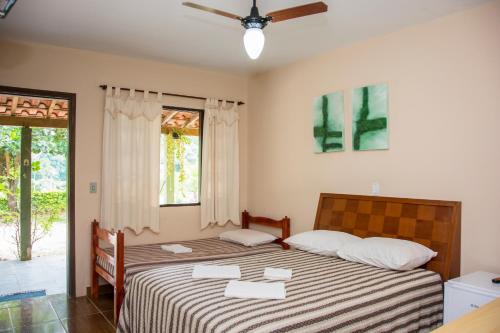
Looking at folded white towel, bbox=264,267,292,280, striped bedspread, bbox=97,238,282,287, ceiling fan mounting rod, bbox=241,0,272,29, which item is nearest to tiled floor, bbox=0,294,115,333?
striped bedspread, bbox=97,238,282,287

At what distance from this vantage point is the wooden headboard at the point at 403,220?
272 cm

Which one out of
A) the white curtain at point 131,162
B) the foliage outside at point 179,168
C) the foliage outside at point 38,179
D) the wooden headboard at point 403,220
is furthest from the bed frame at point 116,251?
the foliage outside at point 38,179

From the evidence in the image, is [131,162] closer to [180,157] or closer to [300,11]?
[180,157]

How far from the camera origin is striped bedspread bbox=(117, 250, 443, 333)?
1813 mm

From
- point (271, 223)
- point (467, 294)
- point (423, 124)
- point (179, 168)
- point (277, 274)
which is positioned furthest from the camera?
point (179, 168)

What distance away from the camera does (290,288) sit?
224 centimetres

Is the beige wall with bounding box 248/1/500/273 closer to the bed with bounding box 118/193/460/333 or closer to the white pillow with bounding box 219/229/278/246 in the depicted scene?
the bed with bounding box 118/193/460/333

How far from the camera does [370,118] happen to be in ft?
11.0

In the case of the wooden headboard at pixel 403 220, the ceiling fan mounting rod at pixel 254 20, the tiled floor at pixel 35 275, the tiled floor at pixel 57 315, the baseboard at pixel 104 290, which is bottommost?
the tiled floor at pixel 35 275

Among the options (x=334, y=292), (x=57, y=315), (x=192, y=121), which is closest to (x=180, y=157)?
(x=192, y=121)

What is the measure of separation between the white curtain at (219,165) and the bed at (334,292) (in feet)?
4.62

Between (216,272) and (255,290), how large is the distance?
48 cm

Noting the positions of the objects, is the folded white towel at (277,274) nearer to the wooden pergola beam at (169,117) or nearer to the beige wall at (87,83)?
the beige wall at (87,83)

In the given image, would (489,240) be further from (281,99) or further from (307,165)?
(281,99)
